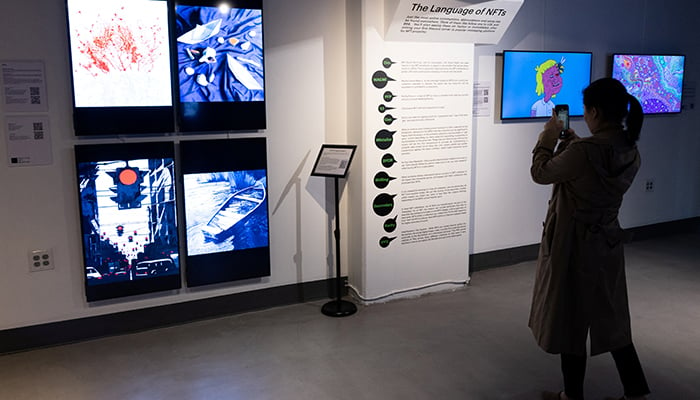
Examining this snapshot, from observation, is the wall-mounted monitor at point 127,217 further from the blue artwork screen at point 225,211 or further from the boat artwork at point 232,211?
the boat artwork at point 232,211

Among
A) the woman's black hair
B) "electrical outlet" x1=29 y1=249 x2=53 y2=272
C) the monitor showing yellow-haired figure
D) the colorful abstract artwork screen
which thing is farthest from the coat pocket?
"electrical outlet" x1=29 y1=249 x2=53 y2=272

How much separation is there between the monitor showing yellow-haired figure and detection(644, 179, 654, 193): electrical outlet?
1.82 metres

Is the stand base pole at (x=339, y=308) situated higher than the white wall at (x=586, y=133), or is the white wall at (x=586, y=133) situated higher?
the white wall at (x=586, y=133)

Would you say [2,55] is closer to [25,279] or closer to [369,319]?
[25,279]

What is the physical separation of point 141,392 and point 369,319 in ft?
5.60

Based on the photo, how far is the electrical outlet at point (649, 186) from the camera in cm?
646

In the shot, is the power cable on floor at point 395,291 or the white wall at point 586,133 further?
the white wall at point 586,133

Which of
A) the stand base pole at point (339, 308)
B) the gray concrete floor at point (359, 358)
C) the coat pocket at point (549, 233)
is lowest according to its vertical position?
the gray concrete floor at point (359, 358)

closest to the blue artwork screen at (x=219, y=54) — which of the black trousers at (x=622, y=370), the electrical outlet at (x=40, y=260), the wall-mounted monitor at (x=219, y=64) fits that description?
the wall-mounted monitor at (x=219, y=64)

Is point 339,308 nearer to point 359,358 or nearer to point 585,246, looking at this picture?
point 359,358

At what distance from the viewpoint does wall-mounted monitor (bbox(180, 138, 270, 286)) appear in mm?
4066

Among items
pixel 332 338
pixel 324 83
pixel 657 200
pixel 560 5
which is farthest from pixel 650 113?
pixel 332 338

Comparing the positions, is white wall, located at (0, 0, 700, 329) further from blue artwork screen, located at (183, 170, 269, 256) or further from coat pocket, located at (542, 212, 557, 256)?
coat pocket, located at (542, 212, 557, 256)

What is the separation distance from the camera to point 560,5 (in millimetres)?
5535
